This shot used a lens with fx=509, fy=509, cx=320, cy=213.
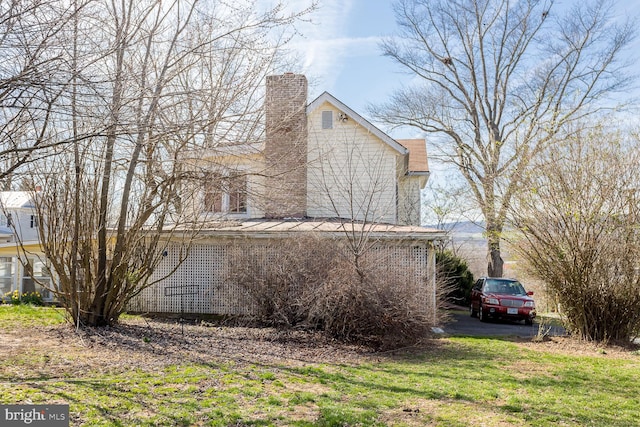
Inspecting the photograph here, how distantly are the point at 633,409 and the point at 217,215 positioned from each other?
1062 centimetres

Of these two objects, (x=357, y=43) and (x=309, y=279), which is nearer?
(x=309, y=279)

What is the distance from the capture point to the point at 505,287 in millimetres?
17859

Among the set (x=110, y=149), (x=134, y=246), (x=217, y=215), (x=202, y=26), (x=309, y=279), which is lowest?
(x=309, y=279)

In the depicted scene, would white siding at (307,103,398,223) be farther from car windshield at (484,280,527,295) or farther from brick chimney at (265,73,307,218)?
car windshield at (484,280,527,295)

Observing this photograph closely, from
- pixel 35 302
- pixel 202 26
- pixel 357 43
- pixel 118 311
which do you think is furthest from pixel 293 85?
pixel 35 302

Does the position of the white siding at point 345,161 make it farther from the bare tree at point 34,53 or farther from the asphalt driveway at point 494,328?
the bare tree at point 34,53

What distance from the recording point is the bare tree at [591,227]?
442 inches

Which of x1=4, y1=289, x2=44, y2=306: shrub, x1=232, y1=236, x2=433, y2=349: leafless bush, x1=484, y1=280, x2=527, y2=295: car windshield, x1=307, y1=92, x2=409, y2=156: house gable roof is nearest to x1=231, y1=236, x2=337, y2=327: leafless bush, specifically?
x1=232, y1=236, x2=433, y2=349: leafless bush

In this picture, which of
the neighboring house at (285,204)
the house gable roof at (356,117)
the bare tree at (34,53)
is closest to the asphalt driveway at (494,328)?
the neighboring house at (285,204)

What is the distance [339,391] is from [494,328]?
10.1 meters

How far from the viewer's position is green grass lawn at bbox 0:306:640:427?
561 cm

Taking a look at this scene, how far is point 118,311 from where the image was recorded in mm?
11492

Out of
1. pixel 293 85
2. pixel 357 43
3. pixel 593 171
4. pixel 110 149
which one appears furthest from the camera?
pixel 293 85

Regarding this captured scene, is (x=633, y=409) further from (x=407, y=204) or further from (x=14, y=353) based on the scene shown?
(x=407, y=204)
